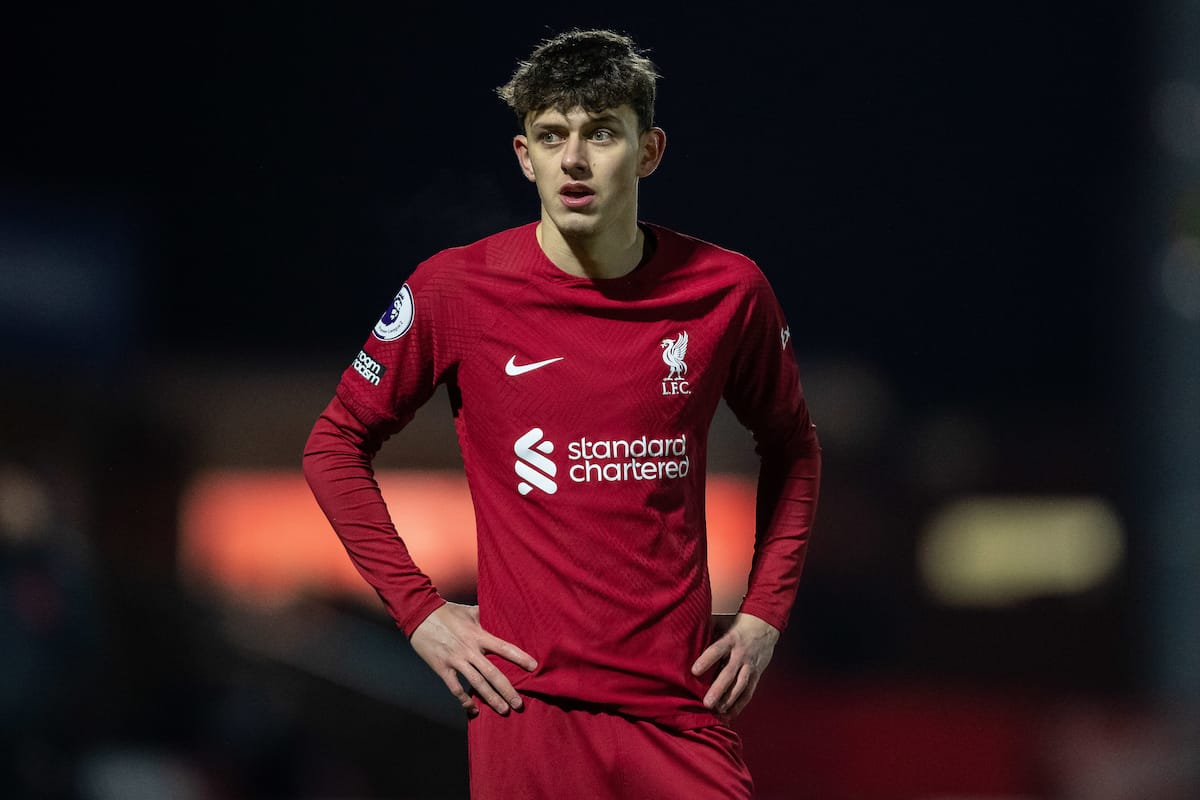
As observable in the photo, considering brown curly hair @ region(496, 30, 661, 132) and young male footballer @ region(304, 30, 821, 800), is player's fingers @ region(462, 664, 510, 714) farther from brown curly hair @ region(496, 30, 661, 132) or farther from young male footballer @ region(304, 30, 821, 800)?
brown curly hair @ region(496, 30, 661, 132)

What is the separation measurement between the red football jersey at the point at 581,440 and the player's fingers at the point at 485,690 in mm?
28

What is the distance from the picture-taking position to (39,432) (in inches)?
125

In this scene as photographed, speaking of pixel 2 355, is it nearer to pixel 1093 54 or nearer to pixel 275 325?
pixel 275 325

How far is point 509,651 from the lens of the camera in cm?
160

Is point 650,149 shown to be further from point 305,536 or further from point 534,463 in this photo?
point 305,536

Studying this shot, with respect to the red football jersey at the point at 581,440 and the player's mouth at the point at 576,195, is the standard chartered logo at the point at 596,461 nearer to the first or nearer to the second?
the red football jersey at the point at 581,440

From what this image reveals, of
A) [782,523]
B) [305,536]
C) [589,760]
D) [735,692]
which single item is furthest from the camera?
[305,536]

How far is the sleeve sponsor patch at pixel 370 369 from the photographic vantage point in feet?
5.59

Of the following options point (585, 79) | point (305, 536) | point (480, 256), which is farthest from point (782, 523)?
point (305, 536)

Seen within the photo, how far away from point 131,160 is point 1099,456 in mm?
2422

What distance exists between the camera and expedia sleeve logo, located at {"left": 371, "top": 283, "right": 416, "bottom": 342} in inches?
66.7

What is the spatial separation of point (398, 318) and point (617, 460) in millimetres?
350

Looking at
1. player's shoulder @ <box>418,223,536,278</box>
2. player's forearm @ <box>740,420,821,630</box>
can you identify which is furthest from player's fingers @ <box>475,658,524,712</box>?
player's shoulder @ <box>418,223,536,278</box>

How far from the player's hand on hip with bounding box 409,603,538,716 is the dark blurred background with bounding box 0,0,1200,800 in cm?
139
